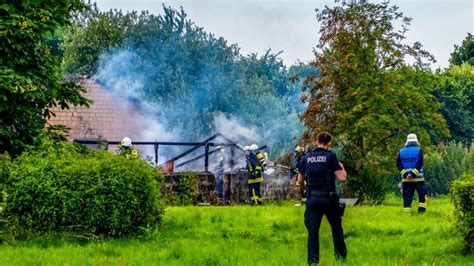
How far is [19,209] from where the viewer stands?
13.2m

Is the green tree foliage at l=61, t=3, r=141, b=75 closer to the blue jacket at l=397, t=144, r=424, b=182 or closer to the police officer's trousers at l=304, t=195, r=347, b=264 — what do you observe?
the blue jacket at l=397, t=144, r=424, b=182

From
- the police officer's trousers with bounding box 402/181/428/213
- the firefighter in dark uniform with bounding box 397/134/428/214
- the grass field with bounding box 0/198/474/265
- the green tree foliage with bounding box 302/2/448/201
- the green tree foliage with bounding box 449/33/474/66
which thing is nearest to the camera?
the grass field with bounding box 0/198/474/265

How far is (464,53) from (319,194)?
53286 mm

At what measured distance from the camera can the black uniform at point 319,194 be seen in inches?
402

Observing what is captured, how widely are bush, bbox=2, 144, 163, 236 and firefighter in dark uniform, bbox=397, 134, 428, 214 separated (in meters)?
6.80

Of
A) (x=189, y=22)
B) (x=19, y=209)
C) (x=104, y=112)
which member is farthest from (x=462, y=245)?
(x=189, y=22)

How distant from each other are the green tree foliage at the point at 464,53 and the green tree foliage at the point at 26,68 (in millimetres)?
47382

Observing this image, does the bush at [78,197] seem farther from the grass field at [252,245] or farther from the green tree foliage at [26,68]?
the green tree foliage at [26,68]

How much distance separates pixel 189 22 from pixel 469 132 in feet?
65.4

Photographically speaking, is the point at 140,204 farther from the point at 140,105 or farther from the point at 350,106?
the point at 140,105

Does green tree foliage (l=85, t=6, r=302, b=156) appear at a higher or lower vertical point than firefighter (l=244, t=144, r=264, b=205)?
higher

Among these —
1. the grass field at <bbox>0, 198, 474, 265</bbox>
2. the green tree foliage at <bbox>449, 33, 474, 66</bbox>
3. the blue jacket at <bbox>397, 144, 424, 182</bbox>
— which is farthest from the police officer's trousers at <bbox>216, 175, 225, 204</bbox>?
the green tree foliage at <bbox>449, 33, 474, 66</bbox>

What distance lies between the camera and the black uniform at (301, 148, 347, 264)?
10.2 meters

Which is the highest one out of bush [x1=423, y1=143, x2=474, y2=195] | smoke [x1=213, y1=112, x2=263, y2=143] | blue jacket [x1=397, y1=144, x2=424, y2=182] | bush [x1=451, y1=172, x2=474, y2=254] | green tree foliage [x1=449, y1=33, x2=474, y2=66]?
green tree foliage [x1=449, y1=33, x2=474, y2=66]
